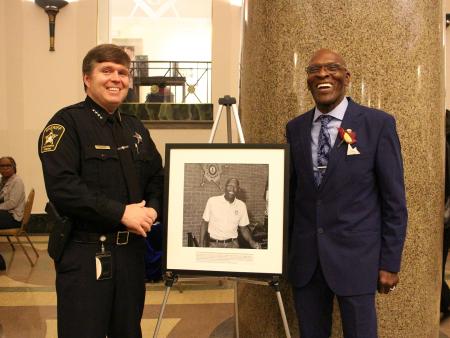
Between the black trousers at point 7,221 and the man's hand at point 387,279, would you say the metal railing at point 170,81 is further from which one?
the man's hand at point 387,279

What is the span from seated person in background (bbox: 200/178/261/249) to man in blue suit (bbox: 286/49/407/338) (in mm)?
322

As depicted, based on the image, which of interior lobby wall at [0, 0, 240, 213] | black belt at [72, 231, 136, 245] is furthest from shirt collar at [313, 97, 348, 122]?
interior lobby wall at [0, 0, 240, 213]

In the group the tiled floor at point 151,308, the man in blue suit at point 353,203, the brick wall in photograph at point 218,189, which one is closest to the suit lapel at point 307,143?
the man in blue suit at point 353,203

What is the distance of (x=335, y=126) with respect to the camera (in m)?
1.99

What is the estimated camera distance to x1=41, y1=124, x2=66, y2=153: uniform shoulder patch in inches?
77.1

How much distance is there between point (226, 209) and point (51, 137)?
0.80 meters

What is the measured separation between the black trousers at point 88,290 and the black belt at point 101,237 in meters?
0.02

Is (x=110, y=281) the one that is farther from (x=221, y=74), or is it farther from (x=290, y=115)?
(x=221, y=74)

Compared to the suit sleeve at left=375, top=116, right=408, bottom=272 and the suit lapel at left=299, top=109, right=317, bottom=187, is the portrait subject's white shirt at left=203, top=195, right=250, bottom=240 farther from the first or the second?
the suit sleeve at left=375, top=116, right=408, bottom=272

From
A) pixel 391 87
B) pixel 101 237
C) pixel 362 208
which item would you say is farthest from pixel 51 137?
pixel 391 87

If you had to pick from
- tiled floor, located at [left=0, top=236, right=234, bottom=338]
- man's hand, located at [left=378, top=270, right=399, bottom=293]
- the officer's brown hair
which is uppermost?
the officer's brown hair

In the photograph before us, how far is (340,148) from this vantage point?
1.92m

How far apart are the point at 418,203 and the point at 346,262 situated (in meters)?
1.00

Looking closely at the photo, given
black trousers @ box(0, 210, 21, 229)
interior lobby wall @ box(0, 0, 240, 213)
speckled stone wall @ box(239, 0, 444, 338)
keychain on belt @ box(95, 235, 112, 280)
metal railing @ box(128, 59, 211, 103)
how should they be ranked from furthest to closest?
1. metal railing @ box(128, 59, 211, 103)
2. interior lobby wall @ box(0, 0, 240, 213)
3. black trousers @ box(0, 210, 21, 229)
4. speckled stone wall @ box(239, 0, 444, 338)
5. keychain on belt @ box(95, 235, 112, 280)
